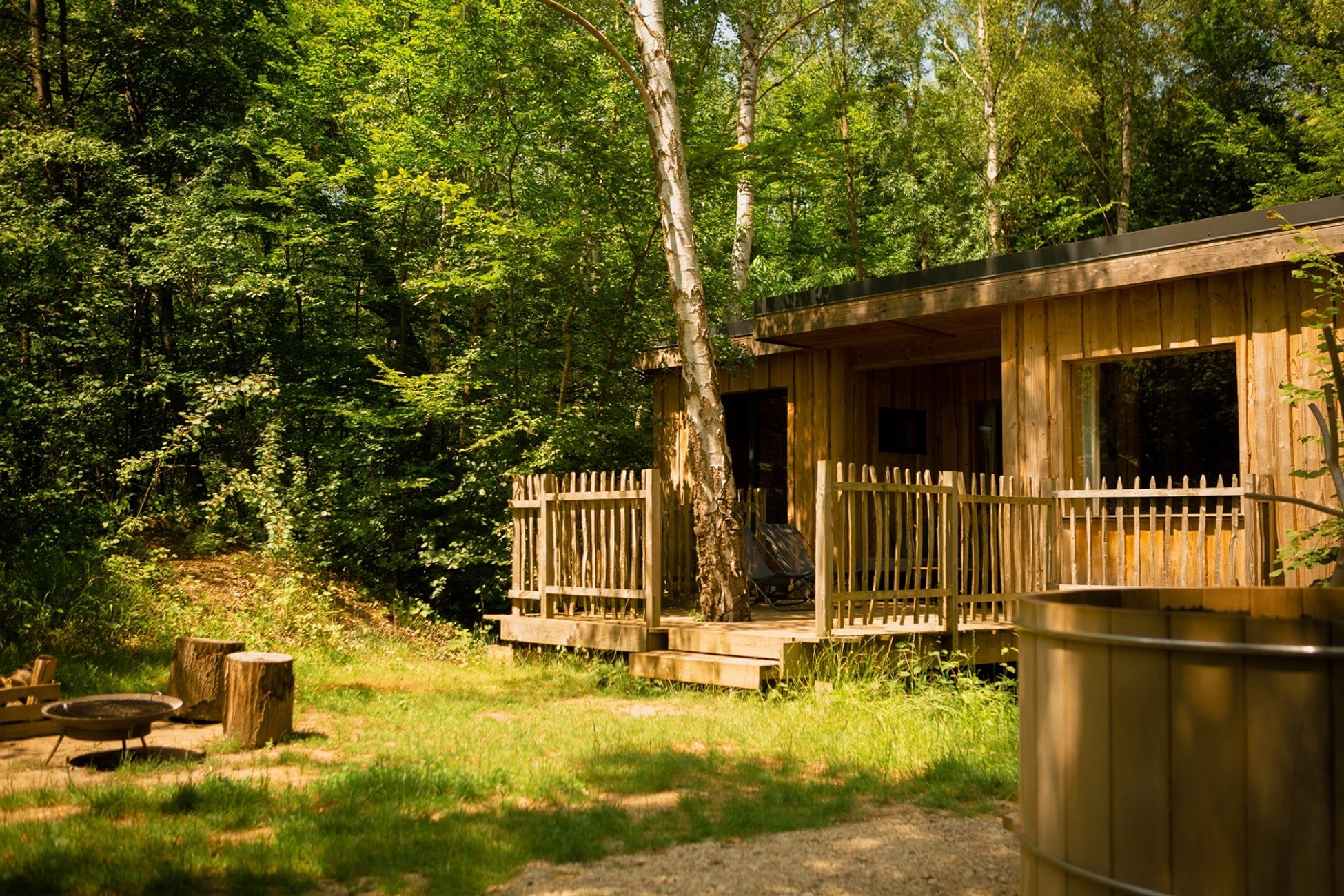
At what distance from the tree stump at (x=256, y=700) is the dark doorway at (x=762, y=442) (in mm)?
7260

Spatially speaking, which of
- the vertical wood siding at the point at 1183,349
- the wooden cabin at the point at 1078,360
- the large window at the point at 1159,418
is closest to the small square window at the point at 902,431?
the wooden cabin at the point at 1078,360

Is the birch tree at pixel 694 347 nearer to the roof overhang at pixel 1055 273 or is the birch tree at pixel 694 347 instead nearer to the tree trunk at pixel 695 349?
the tree trunk at pixel 695 349

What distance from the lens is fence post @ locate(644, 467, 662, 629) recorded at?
830cm

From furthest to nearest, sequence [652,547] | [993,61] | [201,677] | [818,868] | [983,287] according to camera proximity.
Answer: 1. [993,61]
2. [983,287]
3. [652,547]
4. [201,677]
5. [818,868]

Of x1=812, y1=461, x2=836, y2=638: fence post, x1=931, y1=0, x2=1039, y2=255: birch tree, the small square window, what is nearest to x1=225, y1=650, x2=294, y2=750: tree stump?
x1=812, y1=461, x2=836, y2=638: fence post

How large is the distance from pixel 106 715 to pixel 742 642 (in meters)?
4.05

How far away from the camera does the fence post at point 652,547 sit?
830cm

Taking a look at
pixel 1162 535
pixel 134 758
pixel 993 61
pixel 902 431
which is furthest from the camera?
pixel 993 61

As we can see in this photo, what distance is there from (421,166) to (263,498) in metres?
4.82

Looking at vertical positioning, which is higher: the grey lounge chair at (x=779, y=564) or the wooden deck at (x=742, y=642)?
the grey lounge chair at (x=779, y=564)

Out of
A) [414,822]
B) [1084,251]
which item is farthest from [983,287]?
[414,822]

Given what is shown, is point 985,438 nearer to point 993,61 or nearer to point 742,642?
point 742,642

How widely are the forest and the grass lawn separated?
14.3ft

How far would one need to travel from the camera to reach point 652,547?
27.3ft
